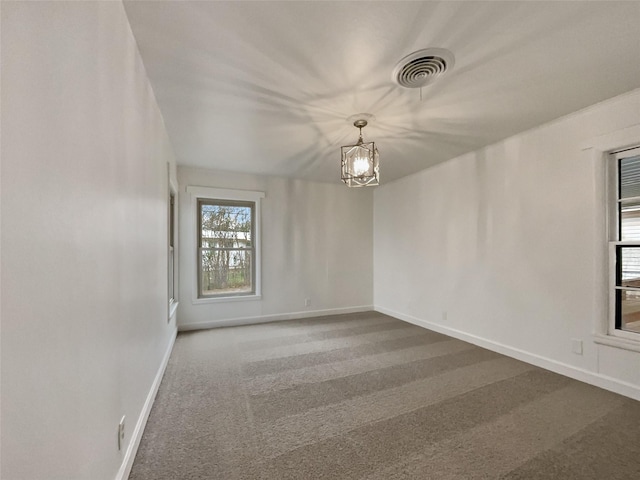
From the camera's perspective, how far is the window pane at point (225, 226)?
458 cm

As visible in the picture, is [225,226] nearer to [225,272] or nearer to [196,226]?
[196,226]

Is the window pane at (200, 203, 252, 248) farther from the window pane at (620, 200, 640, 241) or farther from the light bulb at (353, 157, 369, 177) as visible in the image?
the window pane at (620, 200, 640, 241)

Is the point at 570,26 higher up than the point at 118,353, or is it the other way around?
the point at 570,26

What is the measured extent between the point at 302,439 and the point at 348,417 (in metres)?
0.40

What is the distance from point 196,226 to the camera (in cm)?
445

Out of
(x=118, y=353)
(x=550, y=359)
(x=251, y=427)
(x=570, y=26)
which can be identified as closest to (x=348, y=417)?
(x=251, y=427)

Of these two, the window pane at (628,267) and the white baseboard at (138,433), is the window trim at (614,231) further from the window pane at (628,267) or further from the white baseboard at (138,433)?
the white baseboard at (138,433)

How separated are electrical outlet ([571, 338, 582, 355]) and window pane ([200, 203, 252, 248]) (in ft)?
14.0

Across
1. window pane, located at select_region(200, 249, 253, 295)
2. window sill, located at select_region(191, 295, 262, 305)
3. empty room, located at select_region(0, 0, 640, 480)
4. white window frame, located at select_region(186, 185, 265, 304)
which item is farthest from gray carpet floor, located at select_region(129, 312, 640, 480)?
window pane, located at select_region(200, 249, 253, 295)

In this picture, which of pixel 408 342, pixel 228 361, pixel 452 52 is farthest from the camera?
pixel 408 342

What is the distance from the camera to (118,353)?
1461 mm

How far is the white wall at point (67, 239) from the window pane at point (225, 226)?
9.37 ft

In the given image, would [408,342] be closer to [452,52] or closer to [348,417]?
[348,417]

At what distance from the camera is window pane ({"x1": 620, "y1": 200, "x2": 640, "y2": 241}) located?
2.46 meters
